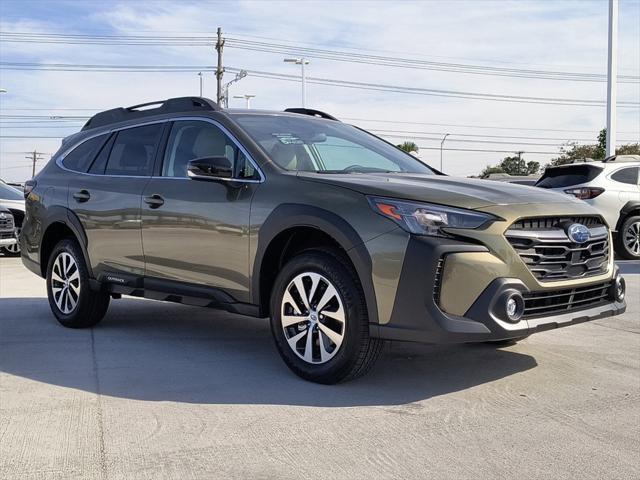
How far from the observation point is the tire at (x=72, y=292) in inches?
252

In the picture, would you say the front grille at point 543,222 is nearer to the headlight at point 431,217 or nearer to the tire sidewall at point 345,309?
the headlight at point 431,217

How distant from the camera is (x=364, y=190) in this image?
14.2 feet

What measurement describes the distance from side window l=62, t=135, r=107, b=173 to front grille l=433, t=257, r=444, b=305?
3.74 m

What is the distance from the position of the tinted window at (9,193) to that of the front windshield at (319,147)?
10851 millimetres

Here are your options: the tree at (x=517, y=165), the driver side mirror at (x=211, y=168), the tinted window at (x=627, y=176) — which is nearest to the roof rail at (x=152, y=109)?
the driver side mirror at (x=211, y=168)

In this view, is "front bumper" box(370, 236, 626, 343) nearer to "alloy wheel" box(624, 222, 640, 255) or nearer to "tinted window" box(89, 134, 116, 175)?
"tinted window" box(89, 134, 116, 175)

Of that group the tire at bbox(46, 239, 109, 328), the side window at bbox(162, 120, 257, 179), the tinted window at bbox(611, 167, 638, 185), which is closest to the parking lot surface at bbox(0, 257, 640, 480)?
the tire at bbox(46, 239, 109, 328)

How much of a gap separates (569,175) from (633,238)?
60.1 inches

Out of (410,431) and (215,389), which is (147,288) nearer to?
(215,389)

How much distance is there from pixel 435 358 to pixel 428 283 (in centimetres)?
144

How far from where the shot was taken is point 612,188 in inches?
469

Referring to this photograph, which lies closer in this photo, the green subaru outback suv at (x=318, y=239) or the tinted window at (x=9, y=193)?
the green subaru outback suv at (x=318, y=239)

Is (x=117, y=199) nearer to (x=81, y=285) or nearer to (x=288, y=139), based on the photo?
(x=81, y=285)

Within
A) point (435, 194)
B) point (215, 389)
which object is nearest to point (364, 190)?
point (435, 194)
